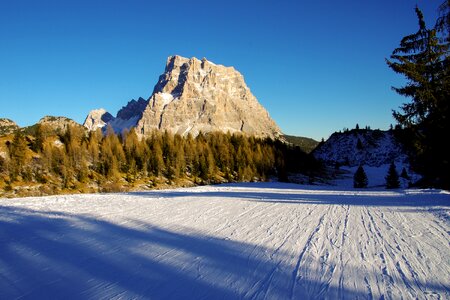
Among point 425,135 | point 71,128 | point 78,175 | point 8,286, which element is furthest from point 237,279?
point 71,128

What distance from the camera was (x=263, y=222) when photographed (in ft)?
35.7

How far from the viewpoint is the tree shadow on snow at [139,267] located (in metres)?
5.11

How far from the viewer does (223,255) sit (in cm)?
705

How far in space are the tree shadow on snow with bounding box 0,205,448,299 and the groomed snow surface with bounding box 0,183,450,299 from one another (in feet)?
0.07

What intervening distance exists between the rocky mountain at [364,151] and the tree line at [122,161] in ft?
332

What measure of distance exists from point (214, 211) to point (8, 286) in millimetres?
8684

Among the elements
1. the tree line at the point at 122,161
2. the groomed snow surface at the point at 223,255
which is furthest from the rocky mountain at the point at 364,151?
the groomed snow surface at the point at 223,255

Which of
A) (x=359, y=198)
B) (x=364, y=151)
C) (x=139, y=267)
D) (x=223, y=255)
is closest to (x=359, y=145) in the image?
(x=364, y=151)

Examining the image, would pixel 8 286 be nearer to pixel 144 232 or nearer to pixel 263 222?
pixel 144 232

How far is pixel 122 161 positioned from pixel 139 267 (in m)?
69.3

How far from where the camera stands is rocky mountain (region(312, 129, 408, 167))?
550 feet

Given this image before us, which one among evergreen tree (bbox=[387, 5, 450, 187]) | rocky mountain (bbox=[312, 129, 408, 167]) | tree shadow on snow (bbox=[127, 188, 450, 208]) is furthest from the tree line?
rocky mountain (bbox=[312, 129, 408, 167])

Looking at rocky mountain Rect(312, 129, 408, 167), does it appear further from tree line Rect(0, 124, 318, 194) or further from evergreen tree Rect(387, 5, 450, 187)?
evergreen tree Rect(387, 5, 450, 187)

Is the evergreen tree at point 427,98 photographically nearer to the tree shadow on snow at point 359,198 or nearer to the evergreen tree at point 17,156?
the tree shadow on snow at point 359,198
